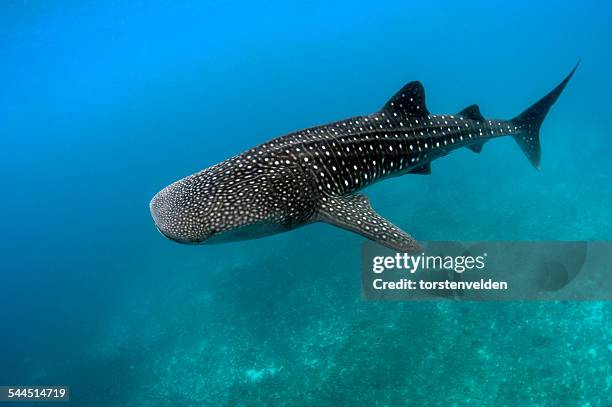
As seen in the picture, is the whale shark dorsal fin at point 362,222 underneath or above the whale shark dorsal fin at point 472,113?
underneath

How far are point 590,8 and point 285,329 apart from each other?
174 metres

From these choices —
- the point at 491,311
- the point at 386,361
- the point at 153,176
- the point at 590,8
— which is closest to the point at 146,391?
the point at 386,361

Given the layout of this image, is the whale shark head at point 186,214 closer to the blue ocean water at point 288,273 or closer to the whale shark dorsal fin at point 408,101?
the whale shark dorsal fin at point 408,101

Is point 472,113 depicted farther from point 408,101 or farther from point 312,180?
point 312,180

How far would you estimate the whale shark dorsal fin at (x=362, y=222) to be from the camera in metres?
6.08

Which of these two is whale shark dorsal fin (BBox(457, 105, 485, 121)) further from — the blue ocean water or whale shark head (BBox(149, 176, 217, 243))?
the blue ocean water

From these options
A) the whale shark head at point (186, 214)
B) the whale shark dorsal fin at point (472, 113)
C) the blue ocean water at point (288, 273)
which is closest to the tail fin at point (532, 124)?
the whale shark dorsal fin at point (472, 113)

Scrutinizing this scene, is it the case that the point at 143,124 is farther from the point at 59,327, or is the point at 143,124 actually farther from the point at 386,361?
the point at 386,361

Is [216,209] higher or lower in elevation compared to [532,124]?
lower

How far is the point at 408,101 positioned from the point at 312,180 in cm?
273

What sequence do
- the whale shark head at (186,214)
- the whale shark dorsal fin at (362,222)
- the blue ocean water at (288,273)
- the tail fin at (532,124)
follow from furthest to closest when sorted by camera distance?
the blue ocean water at (288,273) → the tail fin at (532,124) → the whale shark dorsal fin at (362,222) → the whale shark head at (186,214)

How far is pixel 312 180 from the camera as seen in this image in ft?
21.4

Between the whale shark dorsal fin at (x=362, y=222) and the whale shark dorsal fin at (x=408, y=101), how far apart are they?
2187 millimetres

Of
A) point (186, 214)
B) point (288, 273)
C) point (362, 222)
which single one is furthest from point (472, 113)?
point (288, 273)
